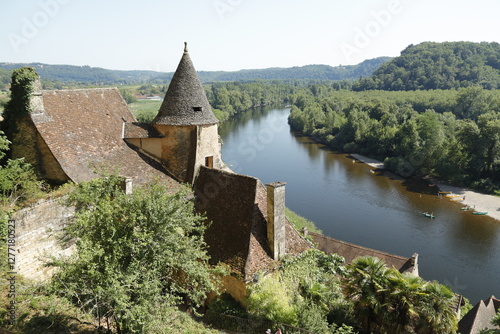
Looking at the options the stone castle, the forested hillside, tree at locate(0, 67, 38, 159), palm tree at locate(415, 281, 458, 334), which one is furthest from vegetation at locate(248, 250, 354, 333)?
the forested hillside

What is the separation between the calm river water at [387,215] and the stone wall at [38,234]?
83.5 feet

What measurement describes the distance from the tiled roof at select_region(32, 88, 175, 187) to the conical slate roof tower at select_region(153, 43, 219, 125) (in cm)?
216

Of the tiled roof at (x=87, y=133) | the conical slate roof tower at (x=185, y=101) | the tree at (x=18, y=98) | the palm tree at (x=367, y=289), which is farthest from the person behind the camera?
the conical slate roof tower at (x=185, y=101)

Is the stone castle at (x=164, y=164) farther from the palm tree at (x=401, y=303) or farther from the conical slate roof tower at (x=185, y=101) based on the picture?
the palm tree at (x=401, y=303)

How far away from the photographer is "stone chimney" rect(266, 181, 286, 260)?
1302cm

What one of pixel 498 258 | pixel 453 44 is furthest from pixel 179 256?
pixel 453 44

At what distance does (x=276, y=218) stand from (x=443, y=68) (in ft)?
384

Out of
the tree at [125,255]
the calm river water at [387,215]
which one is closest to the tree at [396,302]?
the tree at [125,255]

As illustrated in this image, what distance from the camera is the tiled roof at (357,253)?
19736 mm

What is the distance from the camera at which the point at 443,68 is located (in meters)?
109

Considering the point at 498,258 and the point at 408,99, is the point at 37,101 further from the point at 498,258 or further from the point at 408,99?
the point at 408,99

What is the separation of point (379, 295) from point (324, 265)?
2.40 m

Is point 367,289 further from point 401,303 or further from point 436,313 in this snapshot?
point 436,313

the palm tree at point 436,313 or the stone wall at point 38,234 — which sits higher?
the stone wall at point 38,234
